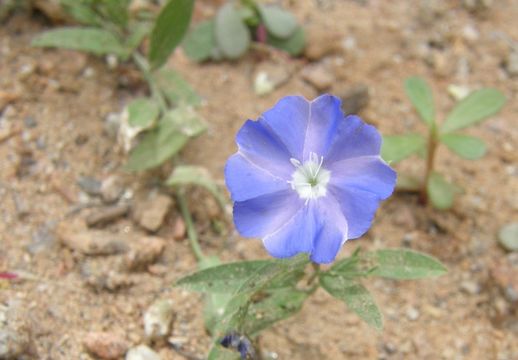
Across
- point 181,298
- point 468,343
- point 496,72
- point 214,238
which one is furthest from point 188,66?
point 468,343

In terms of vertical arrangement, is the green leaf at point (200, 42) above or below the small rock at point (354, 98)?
above

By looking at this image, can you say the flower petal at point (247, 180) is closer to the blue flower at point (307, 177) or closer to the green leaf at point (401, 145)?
the blue flower at point (307, 177)

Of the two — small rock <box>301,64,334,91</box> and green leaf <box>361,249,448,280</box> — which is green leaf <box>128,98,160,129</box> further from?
green leaf <box>361,249,448,280</box>

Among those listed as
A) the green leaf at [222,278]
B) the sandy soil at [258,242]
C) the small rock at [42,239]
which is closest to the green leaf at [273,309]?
the green leaf at [222,278]

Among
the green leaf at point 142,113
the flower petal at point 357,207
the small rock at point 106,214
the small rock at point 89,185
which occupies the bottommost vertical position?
the small rock at point 106,214

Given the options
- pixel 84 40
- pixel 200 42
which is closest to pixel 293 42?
pixel 200 42

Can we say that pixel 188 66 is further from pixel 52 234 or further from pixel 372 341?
pixel 372 341

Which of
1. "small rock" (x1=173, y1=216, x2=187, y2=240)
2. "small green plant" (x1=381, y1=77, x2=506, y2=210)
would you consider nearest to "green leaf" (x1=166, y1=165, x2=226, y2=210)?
"small rock" (x1=173, y1=216, x2=187, y2=240)
